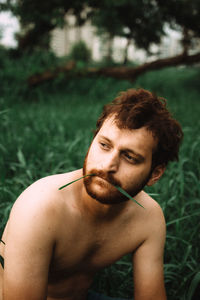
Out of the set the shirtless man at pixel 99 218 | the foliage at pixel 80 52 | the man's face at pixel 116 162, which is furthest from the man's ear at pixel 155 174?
the foliage at pixel 80 52

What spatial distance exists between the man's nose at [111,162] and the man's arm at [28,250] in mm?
284

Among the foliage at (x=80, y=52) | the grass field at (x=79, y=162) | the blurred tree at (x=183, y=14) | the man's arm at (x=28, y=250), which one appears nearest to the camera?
the man's arm at (x=28, y=250)

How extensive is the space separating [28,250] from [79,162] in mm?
1847

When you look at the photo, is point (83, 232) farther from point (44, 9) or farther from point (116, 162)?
point (44, 9)

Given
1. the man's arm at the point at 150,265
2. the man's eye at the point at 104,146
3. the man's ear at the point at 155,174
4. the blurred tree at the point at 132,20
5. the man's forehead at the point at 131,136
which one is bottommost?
the man's arm at the point at 150,265

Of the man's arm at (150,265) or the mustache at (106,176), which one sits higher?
the mustache at (106,176)

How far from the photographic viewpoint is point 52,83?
6.78 m

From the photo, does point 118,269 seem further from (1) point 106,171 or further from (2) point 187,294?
(1) point 106,171

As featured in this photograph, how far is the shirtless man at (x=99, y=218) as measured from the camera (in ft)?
3.58

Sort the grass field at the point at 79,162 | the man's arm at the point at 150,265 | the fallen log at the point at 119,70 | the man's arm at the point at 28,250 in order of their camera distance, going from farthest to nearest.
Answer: the fallen log at the point at 119,70, the grass field at the point at 79,162, the man's arm at the point at 150,265, the man's arm at the point at 28,250

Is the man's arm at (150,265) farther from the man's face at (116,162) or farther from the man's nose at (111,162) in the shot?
the man's nose at (111,162)

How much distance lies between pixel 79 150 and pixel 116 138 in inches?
77.4

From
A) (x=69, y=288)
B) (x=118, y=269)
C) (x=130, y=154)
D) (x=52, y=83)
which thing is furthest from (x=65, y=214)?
(x=52, y=83)

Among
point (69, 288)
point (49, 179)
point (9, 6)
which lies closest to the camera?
point (49, 179)
